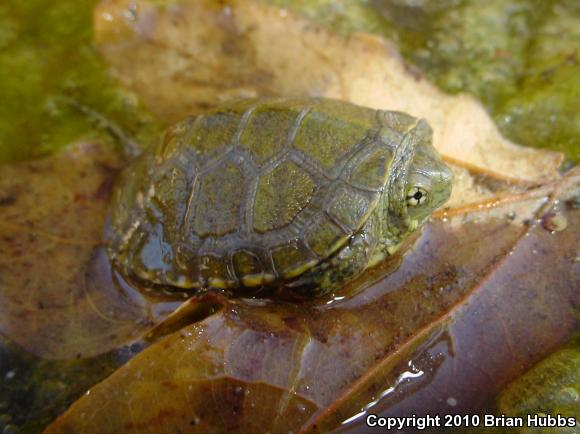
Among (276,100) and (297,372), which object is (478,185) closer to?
(276,100)

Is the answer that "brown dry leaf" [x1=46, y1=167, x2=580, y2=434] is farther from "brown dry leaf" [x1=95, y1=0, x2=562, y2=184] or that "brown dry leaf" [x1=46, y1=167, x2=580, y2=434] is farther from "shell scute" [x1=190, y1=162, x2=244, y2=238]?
"brown dry leaf" [x1=95, y1=0, x2=562, y2=184]

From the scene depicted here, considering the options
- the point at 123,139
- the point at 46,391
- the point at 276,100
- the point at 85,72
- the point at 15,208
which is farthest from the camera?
the point at 85,72

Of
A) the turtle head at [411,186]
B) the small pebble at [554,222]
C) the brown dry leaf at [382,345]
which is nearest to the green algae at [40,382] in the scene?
the brown dry leaf at [382,345]

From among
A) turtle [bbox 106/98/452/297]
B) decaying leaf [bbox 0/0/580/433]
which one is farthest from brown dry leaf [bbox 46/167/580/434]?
turtle [bbox 106/98/452/297]

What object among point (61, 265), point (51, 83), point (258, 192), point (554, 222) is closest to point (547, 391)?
point (554, 222)

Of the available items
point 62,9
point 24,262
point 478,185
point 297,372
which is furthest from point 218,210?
point 62,9

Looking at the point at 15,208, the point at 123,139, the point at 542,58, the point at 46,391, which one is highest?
the point at 542,58

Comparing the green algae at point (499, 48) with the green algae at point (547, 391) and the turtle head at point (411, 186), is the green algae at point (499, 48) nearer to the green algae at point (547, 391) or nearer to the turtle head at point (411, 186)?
the turtle head at point (411, 186)
